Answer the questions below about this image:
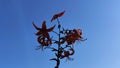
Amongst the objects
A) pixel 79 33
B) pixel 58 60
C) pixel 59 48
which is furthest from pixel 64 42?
pixel 79 33

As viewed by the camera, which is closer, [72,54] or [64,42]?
[64,42]

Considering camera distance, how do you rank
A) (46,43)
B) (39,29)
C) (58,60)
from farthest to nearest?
(39,29) → (46,43) → (58,60)

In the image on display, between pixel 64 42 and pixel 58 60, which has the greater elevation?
pixel 64 42

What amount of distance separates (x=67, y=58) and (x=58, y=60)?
1.82 feet

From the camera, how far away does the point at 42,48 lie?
5.47m

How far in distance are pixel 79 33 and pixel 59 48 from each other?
116 cm

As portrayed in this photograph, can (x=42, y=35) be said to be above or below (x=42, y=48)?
above

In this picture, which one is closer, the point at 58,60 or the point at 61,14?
the point at 58,60

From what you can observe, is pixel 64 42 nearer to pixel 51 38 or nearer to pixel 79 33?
pixel 51 38

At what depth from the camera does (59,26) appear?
571 cm

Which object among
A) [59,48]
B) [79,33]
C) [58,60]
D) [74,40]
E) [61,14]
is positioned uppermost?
[61,14]

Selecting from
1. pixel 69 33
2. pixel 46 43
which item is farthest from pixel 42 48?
pixel 69 33

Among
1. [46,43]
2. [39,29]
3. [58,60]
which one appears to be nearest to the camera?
[58,60]

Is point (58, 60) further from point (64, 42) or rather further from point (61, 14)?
point (61, 14)
